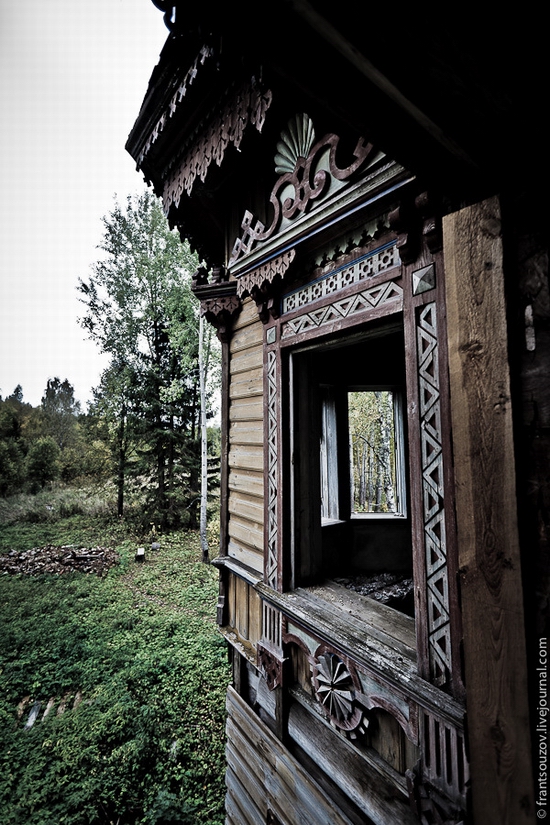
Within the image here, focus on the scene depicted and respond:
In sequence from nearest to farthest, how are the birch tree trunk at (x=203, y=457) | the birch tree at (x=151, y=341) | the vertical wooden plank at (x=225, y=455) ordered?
the vertical wooden plank at (x=225, y=455) < the birch tree trunk at (x=203, y=457) < the birch tree at (x=151, y=341)

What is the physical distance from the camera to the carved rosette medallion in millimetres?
2145

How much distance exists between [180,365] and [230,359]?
1118 centimetres

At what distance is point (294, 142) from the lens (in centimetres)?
276

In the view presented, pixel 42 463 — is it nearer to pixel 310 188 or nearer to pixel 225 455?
pixel 225 455

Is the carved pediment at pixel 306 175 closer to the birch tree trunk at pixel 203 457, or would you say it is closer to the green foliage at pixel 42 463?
the birch tree trunk at pixel 203 457

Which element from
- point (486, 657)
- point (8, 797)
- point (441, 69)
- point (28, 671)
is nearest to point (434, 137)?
point (441, 69)

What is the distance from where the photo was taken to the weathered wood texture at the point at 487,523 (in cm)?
103

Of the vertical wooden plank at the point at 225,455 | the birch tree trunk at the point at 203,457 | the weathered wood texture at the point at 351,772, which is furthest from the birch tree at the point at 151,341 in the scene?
the weathered wood texture at the point at 351,772

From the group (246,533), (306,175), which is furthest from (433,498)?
(306,175)

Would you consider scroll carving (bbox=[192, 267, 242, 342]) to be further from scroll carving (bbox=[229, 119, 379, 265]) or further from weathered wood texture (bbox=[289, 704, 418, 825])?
weathered wood texture (bbox=[289, 704, 418, 825])

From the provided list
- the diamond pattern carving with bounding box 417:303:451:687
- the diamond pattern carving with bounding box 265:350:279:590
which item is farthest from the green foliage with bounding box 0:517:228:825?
the diamond pattern carving with bounding box 417:303:451:687

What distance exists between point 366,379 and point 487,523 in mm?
3578

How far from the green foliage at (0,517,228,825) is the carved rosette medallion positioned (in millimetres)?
3504

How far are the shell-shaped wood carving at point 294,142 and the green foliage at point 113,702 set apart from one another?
683cm
